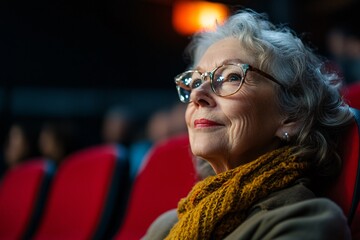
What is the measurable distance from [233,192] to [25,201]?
131cm

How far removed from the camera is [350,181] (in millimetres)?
912

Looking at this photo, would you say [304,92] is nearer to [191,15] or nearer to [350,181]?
[350,181]

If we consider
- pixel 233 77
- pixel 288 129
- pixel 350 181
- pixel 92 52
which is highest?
pixel 92 52

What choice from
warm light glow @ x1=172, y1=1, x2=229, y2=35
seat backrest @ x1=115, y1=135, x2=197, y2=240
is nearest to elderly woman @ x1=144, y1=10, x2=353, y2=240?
seat backrest @ x1=115, y1=135, x2=197, y2=240

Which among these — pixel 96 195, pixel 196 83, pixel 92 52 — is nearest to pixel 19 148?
pixel 96 195

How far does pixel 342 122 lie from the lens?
97cm


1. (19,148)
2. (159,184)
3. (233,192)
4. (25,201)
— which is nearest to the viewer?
(233,192)

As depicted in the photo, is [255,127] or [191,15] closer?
[255,127]

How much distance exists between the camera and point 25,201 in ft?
6.66

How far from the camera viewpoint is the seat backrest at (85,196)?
1558 millimetres

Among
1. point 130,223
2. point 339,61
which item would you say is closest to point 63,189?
point 130,223

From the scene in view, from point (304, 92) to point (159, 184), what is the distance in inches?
19.8

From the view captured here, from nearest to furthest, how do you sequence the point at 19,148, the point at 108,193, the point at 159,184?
1. the point at 159,184
2. the point at 108,193
3. the point at 19,148

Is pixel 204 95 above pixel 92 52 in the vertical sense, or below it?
below
